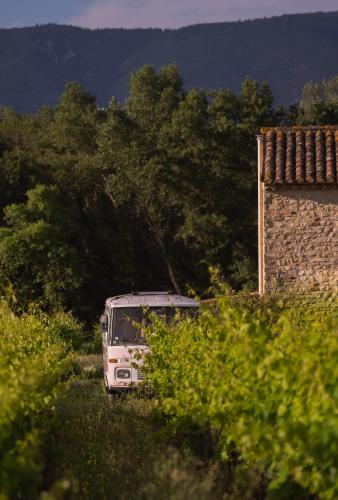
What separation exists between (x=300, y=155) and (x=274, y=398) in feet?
50.8

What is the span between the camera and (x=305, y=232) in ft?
70.9

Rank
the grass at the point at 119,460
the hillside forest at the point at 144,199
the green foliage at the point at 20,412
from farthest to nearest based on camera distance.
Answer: the hillside forest at the point at 144,199 < the grass at the point at 119,460 < the green foliage at the point at 20,412

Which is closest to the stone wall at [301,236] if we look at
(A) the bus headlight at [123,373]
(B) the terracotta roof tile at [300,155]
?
(B) the terracotta roof tile at [300,155]

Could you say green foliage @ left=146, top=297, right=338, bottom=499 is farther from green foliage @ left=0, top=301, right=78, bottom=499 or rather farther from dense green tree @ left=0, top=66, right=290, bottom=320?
dense green tree @ left=0, top=66, right=290, bottom=320

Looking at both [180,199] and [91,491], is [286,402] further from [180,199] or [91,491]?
[180,199]

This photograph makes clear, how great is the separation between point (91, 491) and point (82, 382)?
11.4 metres

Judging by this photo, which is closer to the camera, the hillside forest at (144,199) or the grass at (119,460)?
the grass at (119,460)

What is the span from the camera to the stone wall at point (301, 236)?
2152 cm

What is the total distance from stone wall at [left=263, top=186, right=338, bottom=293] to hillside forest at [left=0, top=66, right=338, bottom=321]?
18.0 m

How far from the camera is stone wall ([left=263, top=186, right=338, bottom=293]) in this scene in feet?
70.6

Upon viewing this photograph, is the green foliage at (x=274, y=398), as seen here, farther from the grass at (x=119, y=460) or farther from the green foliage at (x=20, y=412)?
the green foliage at (x=20, y=412)

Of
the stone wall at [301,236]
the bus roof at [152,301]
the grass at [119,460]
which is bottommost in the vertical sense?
the grass at [119,460]

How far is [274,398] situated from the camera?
7.14 meters

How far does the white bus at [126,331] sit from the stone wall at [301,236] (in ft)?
16.4
